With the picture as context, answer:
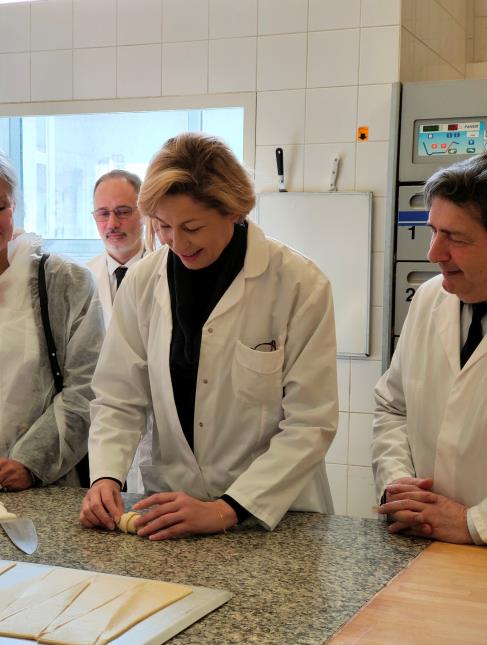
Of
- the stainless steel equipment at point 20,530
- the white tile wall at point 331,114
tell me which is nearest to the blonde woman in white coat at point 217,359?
the stainless steel equipment at point 20,530

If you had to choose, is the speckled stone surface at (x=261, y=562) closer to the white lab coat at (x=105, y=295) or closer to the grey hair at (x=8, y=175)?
the grey hair at (x=8, y=175)

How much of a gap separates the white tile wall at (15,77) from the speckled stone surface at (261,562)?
2724mm

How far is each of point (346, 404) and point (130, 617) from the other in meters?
2.39

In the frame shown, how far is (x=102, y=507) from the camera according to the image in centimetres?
150

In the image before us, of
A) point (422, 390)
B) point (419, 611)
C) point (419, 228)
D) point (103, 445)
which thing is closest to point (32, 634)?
point (419, 611)

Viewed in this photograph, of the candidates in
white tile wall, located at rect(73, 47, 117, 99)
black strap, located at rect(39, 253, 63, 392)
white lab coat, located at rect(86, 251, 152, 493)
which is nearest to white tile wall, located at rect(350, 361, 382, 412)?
white lab coat, located at rect(86, 251, 152, 493)

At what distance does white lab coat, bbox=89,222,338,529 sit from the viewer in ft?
5.18

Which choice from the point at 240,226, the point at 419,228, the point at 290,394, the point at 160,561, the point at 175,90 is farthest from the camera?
the point at 175,90

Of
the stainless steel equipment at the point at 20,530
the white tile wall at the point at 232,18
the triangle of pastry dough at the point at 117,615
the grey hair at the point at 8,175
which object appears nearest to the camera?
the triangle of pastry dough at the point at 117,615

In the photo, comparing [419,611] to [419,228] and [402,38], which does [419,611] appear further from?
[402,38]

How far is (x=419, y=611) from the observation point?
1.11 metres

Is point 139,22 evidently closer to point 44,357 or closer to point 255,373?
point 44,357

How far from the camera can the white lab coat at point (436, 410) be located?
152cm

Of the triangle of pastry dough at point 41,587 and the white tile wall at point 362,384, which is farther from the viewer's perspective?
the white tile wall at point 362,384
